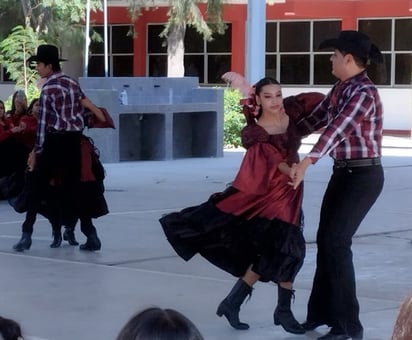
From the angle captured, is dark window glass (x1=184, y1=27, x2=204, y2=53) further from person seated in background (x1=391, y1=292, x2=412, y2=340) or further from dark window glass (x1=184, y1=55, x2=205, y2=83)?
person seated in background (x1=391, y1=292, x2=412, y2=340)

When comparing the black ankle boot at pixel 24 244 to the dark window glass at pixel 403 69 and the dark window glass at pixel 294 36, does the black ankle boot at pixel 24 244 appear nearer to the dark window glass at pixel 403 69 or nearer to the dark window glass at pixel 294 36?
the dark window glass at pixel 403 69

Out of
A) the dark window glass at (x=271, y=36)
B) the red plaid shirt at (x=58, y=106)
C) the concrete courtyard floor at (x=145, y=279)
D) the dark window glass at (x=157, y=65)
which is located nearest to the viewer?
the concrete courtyard floor at (x=145, y=279)

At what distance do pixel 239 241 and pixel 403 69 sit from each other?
26.7 m

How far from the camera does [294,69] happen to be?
35.5 m

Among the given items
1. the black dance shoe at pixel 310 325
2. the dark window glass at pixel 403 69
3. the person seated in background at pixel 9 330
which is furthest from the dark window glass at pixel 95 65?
the person seated in background at pixel 9 330

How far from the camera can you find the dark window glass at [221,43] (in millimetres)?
36781

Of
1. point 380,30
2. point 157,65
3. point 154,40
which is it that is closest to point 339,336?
point 380,30

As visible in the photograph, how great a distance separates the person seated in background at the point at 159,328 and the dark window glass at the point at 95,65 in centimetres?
3845

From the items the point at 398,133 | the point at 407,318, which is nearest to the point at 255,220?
the point at 407,318

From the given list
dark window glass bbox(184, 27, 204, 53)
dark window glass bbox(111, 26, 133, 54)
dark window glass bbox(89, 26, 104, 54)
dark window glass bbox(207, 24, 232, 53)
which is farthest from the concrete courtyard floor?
dark window glass bbox(111, 26, 133, 54)

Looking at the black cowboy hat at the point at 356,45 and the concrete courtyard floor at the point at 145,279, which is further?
the concrete courtyard floor at the point at 145,279

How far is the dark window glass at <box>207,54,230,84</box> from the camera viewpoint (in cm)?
3703

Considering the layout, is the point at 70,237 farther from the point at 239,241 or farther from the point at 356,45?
the point at 356,45

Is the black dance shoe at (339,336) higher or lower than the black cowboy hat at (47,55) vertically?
lower
